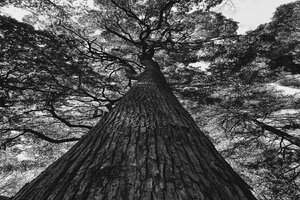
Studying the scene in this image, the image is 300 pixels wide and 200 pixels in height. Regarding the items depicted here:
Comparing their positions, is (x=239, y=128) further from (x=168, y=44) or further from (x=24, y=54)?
(x=24, y=54)

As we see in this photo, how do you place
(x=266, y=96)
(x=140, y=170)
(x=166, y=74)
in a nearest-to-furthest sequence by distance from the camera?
(x=140, y=170) → (x=266, y=96) → (x=166, y=74)

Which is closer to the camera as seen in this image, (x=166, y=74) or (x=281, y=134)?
(x=281, y=134)

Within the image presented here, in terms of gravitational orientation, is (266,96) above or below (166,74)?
below

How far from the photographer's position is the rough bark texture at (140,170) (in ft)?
2.68

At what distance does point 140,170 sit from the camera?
3.11 feet

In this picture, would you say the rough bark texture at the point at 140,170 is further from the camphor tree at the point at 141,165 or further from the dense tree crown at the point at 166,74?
the dense tree crown at the point at 166,74

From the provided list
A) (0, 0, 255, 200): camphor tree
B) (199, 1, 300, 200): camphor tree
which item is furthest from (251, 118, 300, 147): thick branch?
(0, 0, 255, 200): camphor tree

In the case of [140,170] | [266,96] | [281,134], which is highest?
[140,170]

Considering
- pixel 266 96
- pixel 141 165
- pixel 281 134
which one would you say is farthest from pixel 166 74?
pixel 141 165

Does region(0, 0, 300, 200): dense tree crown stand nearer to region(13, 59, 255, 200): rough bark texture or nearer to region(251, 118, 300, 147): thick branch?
region(251, 118, 300, 147): thick branch

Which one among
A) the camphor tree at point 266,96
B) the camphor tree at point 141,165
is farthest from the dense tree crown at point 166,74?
the camphor tree at point 141,165

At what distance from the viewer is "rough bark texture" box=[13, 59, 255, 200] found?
816 millimetres

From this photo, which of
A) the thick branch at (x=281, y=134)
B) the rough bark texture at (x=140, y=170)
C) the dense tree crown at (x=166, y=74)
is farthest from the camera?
the thick branch at (x=281, y=134)

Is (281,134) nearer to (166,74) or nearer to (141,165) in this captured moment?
(166,74)
